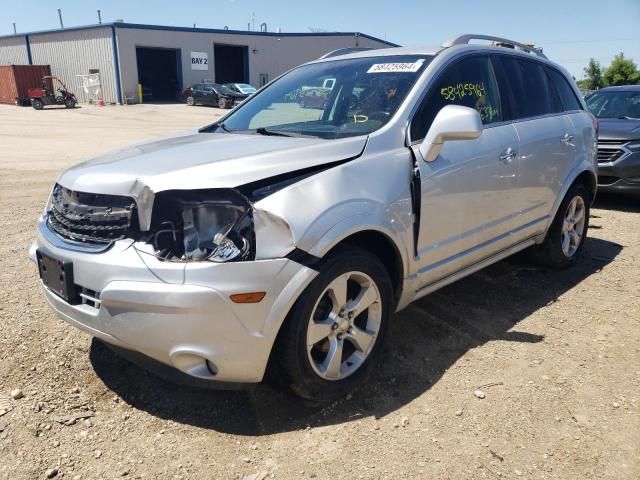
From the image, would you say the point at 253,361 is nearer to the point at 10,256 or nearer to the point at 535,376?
the point at 535,376

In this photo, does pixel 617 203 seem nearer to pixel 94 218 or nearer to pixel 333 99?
pixel 333 99

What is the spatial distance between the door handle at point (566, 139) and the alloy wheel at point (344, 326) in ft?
8.25

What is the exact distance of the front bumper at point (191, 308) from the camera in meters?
2.27

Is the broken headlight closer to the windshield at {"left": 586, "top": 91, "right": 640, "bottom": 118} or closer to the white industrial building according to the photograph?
the windshield at {"left": 586, "top": 91, "right": 640, "bottom": 118}

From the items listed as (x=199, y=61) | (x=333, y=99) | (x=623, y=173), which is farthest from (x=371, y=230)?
(x=199, y=61)

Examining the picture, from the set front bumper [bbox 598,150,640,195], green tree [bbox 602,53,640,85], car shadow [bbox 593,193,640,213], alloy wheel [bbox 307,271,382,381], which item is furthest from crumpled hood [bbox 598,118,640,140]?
green tree [bbox 602,53,640,85]

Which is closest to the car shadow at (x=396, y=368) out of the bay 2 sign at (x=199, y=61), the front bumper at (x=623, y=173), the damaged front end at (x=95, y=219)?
the damaged front end at (x=95, y=219)

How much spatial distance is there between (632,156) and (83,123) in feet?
73.3

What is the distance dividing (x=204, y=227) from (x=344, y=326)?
2.97 feet

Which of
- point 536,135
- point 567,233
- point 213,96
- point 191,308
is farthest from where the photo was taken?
point 213,96

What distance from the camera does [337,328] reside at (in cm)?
276

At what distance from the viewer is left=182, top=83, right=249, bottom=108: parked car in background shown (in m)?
33.6

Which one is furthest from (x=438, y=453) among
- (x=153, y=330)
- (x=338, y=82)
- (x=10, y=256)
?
(x=10, y=256)

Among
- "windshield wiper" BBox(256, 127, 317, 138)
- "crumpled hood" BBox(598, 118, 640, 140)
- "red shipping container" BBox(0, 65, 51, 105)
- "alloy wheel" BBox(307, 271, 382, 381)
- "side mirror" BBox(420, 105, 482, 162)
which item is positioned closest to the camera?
"alloy wheel" BBox(307, 271, 382, 381)
